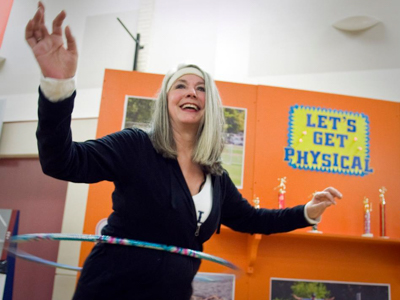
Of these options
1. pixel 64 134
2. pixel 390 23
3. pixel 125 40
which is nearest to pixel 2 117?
pixel 125 40

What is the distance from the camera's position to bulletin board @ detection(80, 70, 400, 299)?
2.81 metres

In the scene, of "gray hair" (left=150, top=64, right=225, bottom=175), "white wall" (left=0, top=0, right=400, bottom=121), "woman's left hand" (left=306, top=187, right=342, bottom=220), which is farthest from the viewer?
"white wall" (left=0, top=0, right=400, bottom=121)

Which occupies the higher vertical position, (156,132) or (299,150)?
Result: (299,150)

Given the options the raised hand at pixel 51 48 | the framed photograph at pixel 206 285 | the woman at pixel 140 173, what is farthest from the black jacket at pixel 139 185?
the framed photograph at pixel 206 285

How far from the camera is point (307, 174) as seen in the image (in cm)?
301

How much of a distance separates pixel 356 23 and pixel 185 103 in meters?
3.32

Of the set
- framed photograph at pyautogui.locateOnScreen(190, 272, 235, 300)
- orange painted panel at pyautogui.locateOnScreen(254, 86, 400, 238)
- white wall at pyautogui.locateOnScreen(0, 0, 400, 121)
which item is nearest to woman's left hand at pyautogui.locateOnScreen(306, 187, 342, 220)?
framed photograph at pyautogui.locateOnScreen(190, 272, 235, 300)

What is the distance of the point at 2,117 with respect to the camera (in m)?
4.27

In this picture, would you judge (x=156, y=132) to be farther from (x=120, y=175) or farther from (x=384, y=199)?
(x=384, y=199)

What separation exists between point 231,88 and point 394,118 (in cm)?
149

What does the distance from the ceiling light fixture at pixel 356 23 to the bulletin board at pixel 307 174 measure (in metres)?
1.19

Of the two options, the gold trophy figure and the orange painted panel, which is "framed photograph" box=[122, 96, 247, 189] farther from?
the gold trophy figure

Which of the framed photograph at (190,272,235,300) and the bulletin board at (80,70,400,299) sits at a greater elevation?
the bulletin board at (80,70,400,299)

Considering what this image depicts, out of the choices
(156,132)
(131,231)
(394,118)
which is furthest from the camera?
(394,118)
